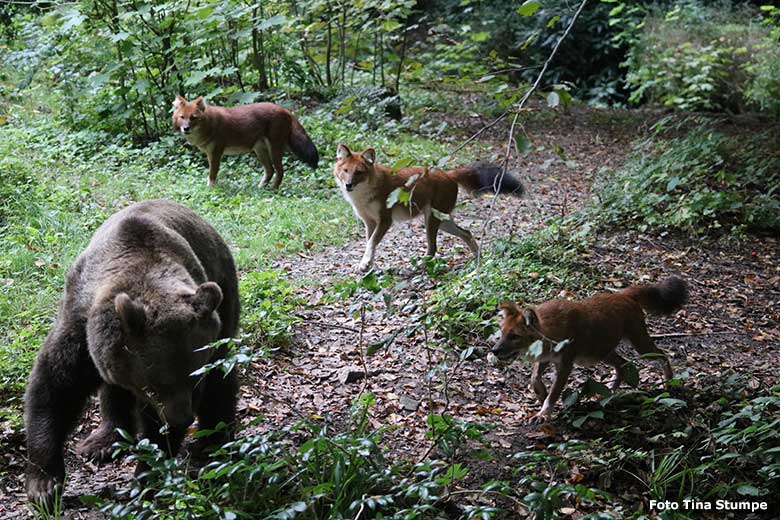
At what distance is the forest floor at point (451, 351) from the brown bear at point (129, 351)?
0.32 meters

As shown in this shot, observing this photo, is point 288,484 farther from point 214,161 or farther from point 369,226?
point 214,161

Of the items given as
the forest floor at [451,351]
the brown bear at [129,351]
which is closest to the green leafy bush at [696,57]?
the forest floor at [451,351]

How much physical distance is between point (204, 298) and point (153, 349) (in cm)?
37

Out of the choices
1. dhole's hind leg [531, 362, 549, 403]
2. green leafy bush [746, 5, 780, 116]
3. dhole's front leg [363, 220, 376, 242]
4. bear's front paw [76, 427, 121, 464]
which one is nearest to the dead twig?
dhole's hind leg [531, 362, 549, 403]

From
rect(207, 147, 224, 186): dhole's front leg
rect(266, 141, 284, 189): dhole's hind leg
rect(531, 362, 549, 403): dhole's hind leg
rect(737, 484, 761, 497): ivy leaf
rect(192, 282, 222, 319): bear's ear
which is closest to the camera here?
rect(192, 282, 222, 319): bear's ear

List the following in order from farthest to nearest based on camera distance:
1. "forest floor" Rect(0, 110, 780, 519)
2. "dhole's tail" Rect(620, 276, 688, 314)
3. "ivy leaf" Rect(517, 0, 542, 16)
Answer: "dhole's tail" Rect(620, 276, 688, 314) → "forest floor" Rect(0, 110, 780, 519) → "ivy leaf" Rect(517, 0, 542, 16)

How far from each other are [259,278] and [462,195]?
489 centimetres

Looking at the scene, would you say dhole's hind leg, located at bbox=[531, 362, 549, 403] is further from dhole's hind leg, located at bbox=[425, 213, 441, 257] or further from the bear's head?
dhole's hind leg, located at bbox=[425, 213, 441, 257]

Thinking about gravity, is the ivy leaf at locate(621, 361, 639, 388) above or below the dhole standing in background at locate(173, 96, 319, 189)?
above

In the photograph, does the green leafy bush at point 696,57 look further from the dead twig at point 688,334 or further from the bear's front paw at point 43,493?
the bear's front paw at point 43,493

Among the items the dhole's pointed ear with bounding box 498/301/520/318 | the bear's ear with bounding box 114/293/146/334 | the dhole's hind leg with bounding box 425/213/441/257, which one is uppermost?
the bear's ear with bounding box 114/293/146/334

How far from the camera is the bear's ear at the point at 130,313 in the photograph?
3.66 m

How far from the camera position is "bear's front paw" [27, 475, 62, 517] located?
4000 millimetres

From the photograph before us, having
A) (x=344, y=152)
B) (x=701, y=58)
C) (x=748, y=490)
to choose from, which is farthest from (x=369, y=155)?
(x=701, y=58)
